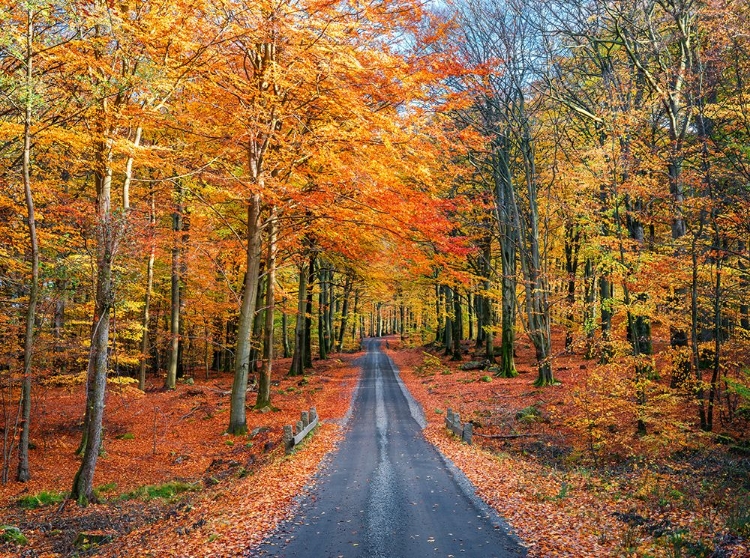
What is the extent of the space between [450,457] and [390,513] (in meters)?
4.78

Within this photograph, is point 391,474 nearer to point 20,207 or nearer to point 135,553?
point 135,553

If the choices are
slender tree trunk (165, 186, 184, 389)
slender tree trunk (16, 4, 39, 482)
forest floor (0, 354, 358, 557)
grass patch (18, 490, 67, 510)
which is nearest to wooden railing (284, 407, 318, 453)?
forest floor (0, 354, 358, 557)

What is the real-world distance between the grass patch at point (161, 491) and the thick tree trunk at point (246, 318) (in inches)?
168

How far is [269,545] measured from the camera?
7.38m

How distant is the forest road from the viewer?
718 cm

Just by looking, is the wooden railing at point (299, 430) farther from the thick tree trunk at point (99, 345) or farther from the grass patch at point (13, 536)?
the grass patch at point (13, 536)

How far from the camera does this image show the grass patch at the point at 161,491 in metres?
11.9

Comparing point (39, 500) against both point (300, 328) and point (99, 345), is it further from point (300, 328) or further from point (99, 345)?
point (300, 328)

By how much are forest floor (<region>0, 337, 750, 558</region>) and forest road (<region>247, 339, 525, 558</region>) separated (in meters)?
0.42

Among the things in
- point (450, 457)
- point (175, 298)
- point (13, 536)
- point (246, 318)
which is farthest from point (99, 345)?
point (175, 298)

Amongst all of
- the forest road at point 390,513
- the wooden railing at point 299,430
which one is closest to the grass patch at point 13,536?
the forest road at point 390,513

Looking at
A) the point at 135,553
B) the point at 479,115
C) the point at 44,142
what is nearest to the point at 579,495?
the point at 135,553

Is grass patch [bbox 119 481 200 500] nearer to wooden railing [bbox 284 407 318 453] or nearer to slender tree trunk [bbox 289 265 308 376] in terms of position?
wooden railing [bbox 284 407 318 453]

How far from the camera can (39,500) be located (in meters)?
11.5
